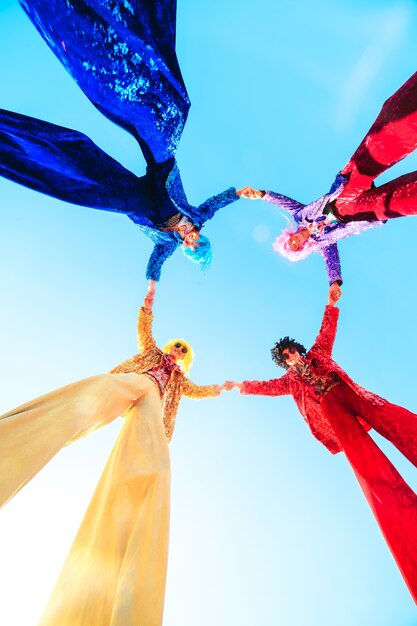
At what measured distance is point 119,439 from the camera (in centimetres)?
274

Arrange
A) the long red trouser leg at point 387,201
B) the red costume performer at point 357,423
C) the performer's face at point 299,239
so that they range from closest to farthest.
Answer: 1. the red costume performer at point 357,423
2. the long red trouser leg at point 387,201
3. the performer's face at point 299,239

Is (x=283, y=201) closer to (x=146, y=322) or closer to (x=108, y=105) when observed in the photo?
(x=146, y=322)

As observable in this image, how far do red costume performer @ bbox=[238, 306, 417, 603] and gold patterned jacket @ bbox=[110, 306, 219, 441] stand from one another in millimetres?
540

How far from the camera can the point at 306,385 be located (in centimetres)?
375

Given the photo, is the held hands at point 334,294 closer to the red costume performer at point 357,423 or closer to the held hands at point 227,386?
the red costume performer at point 357,423

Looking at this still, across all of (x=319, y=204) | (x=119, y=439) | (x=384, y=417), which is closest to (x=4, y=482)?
(x=119, y=439)

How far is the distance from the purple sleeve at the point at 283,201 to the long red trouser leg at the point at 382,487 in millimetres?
2102

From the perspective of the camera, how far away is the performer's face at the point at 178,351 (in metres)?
4.17

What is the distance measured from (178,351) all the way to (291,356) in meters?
1.27

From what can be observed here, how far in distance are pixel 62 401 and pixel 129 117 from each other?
1.91 metres

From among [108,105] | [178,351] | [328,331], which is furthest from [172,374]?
[108,105]

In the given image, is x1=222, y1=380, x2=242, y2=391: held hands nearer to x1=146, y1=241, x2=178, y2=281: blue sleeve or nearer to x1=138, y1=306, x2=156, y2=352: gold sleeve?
x1=138, y1=306, x2=156, y2=352: gold sleeve

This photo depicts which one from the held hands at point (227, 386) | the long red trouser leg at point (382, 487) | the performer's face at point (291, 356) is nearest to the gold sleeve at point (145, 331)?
the held hands at point (227, 386)

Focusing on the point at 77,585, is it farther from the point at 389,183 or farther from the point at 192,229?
the point at 389,183
